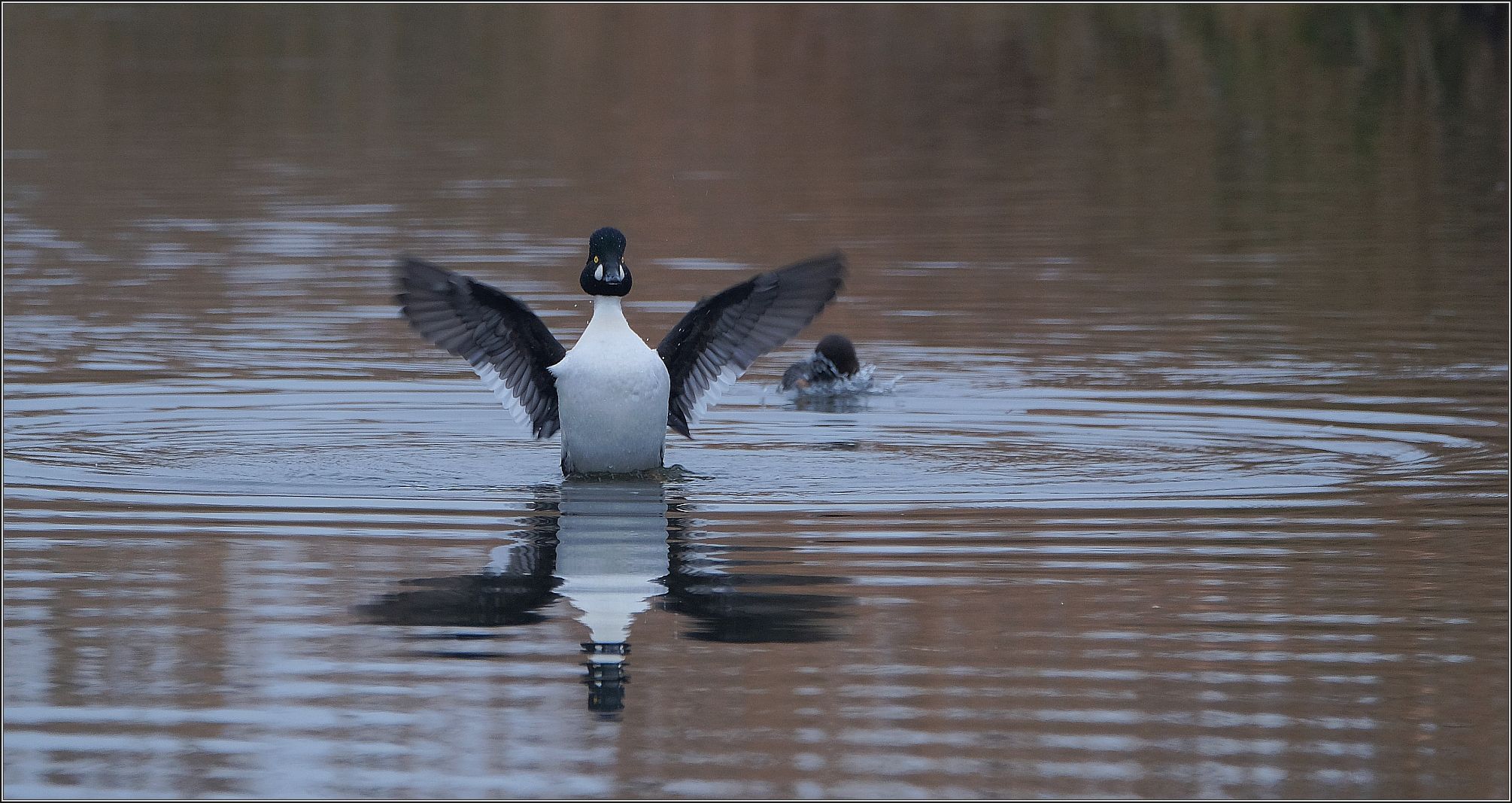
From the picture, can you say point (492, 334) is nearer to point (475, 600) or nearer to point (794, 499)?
point (794, 499)

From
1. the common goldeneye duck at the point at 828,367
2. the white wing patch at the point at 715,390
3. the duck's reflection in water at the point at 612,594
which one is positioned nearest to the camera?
the duck's reflection in water at the point at 612,594

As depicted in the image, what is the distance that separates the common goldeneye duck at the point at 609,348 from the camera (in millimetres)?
10305

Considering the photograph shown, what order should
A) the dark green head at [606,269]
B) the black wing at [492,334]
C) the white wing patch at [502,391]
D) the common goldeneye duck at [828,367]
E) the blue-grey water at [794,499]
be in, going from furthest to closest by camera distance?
the common goldeneye duck at [828,367], the white wing patch at [502,391], the black wing at [492,334], the dark green head at [606,269], the blue-grey water at [794,499]

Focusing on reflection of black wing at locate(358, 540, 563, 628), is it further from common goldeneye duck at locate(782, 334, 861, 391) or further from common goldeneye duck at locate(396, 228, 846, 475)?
common goldeneye duck at locate(782, 334, 861, 391)

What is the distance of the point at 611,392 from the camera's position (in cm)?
1032

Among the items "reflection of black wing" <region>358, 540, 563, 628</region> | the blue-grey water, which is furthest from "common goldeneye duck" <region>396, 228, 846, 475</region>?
"reflection of black wing" <region>358, 540, 563, 628</region>

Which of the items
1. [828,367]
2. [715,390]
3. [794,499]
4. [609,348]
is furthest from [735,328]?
[828,367]

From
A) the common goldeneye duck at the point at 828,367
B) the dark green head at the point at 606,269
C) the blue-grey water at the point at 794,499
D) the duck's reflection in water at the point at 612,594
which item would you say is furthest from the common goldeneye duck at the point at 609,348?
the common goldeneye duck at the point at 828,367

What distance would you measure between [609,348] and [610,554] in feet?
5.67

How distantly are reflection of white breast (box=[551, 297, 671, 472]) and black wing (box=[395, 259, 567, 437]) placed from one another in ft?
0.81

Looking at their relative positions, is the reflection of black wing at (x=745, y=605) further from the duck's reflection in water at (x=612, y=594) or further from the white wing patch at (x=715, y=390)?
the white wing patch at (x=715, y=390)

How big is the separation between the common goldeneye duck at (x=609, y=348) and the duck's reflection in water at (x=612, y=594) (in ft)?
3.25

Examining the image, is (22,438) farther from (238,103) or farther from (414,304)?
(238,103)

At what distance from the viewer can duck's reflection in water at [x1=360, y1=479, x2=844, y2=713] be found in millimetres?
7484
